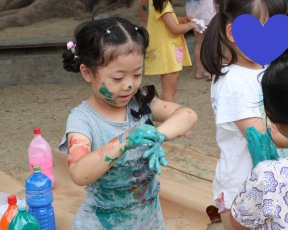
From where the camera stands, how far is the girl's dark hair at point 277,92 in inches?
56.5

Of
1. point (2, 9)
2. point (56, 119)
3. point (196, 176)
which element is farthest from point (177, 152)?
point (2, 9)

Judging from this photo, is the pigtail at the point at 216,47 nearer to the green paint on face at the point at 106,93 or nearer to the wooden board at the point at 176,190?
the green paint on face at the point at 106,93

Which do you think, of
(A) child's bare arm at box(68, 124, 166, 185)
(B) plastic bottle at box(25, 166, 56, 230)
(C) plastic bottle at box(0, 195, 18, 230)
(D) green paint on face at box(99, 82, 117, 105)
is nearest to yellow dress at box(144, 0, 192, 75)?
(B) plastic bottle at box(25, 166, 56, 230)

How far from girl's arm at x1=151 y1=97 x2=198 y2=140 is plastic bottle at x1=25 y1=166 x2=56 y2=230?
84 centimetres

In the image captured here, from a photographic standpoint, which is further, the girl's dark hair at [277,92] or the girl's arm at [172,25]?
the girl's arm at [172,25]

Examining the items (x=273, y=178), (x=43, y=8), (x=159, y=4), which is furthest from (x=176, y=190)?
(x=43, y=8)

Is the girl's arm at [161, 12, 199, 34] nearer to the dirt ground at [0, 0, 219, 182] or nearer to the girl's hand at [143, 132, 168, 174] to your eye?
the dirt ground at [0, 0, 219, 182]

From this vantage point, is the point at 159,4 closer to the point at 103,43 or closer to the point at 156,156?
the point at 103,43

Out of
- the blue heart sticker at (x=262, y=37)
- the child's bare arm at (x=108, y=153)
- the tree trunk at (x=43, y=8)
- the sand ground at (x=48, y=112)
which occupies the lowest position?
the tree trunk at (x=43, y=8)

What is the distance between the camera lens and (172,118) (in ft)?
6.23

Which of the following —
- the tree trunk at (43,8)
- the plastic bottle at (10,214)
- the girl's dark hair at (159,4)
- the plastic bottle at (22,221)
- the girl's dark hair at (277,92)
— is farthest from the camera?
the tree trunk at (43,8)

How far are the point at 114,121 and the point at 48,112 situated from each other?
313 centimetres

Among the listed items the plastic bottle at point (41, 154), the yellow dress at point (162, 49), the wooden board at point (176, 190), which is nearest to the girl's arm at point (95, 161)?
the wooden board at point (176, 190)

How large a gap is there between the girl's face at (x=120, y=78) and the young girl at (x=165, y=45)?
8.29 ft
